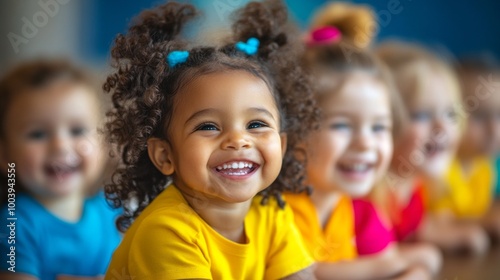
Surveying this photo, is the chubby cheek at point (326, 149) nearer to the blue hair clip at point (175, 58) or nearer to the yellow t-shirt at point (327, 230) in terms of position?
the yellow t-shirt at point (327, 230)

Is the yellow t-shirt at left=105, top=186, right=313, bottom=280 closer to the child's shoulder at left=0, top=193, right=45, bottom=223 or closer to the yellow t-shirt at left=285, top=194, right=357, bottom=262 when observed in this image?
the yellow t-shirt at left=285, top=194, right=357, bottom=262

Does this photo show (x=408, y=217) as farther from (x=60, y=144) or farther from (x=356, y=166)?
(x=60, y=144)

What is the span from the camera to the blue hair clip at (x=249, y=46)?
42.1 inches

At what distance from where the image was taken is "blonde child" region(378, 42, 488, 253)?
71.5 inches

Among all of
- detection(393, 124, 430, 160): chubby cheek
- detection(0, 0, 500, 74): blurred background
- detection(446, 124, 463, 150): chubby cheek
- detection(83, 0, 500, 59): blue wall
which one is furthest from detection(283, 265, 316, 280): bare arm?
detection(83, 0, 500, 59): blue wall

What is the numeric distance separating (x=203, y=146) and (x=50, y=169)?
0.64 m

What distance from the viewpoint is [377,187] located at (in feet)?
5.76

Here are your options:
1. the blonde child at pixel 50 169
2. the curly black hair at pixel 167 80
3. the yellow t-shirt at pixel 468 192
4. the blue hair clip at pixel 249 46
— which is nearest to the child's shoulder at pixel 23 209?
the blonde child at pixel 50 169

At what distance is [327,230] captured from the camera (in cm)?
145

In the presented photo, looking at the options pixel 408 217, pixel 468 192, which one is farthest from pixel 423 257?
pixel 468 192

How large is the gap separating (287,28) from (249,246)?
43 cm

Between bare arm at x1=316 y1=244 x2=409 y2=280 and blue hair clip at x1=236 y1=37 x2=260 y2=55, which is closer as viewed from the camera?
blue hair clip at x1=236 y1=37 x2=260 y2=55

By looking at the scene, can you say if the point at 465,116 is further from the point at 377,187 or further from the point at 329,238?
the point at 329,238

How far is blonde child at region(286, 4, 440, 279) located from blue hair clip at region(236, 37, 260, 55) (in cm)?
30
